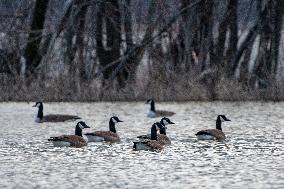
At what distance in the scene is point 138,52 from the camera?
93.7ft

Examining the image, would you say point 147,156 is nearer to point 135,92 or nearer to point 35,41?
point 135,92

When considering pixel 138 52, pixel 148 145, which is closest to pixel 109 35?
pixel 138 52

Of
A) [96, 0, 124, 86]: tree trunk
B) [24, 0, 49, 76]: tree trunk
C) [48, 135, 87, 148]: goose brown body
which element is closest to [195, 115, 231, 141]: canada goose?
[48, 135, 87, 148]: goose brown body

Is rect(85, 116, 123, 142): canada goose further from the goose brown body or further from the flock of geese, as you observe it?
the goose brown body

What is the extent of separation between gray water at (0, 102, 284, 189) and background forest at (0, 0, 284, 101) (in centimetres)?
268

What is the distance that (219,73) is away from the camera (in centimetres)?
2838

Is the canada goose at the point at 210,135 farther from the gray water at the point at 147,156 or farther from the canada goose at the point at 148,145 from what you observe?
the canada goose at the point at 148,145

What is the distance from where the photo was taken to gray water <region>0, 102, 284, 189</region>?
44.9ft

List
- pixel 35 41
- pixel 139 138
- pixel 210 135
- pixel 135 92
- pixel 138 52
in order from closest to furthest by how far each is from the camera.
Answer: pixel 139 138, pixel 210 135, pixel 135 92, pixel 138 52, pixel 35 41

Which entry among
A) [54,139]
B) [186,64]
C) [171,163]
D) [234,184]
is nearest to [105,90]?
[186,64]

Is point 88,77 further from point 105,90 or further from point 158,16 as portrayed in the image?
point 158,16

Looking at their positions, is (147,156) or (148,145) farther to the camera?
(148,145)

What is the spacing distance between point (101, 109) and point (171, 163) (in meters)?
10.2

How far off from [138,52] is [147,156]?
40.2 ft
